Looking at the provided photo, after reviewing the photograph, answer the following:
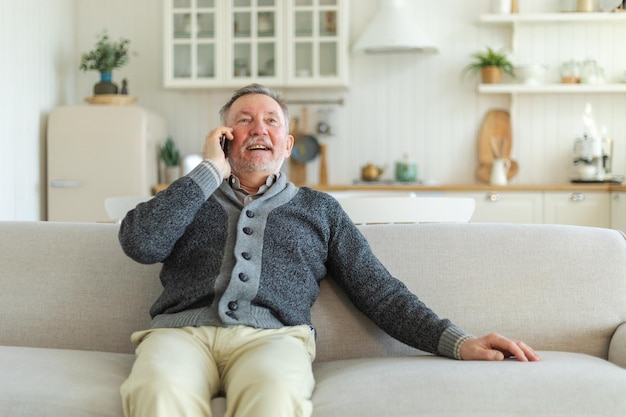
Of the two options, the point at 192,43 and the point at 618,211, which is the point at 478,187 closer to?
the point at 618,211

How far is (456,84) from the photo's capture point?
575cm

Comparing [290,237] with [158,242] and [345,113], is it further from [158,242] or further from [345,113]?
[345,113]

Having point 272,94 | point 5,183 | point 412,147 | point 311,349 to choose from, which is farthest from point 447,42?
point 311,349

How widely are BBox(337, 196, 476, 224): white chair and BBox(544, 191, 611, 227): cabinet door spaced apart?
2418mm

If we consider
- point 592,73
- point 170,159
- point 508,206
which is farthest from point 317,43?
point 592,73

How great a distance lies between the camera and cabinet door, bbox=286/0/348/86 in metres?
5.62

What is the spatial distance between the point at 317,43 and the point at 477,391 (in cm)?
423

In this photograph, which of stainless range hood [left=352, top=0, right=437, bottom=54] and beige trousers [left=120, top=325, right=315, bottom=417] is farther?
stainless range hood [left=352, top=0, right=437, bottom=54]

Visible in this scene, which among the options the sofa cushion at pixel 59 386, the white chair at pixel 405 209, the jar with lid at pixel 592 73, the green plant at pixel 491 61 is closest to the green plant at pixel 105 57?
the green plant at pixel 491 61

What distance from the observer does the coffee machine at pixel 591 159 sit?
5363 millimetres

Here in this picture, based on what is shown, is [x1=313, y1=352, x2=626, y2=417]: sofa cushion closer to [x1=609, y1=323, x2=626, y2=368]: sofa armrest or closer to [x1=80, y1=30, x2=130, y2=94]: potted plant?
[x1=609, y1=323, x2=626, y2=368]: sofa armrest

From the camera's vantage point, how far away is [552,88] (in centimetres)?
541

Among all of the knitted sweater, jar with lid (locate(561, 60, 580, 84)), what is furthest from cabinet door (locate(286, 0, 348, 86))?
the knitted sweater

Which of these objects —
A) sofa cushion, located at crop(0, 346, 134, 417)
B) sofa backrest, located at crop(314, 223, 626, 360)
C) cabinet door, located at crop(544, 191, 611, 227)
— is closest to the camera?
sofa cushion, located at crop(0, 346, 134, 417)
